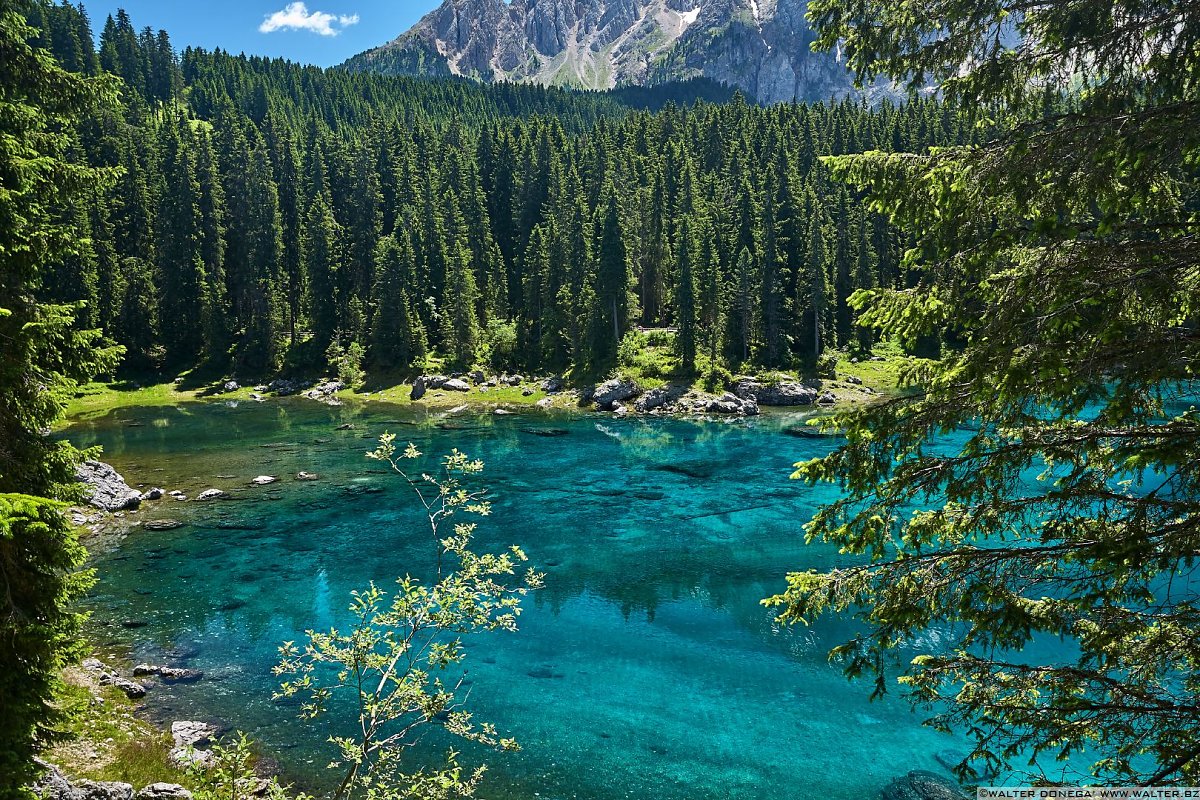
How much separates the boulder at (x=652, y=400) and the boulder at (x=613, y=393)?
5.99 ft

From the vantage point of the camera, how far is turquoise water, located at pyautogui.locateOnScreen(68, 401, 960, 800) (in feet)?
58.9

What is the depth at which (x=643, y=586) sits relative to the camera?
95.1 ft

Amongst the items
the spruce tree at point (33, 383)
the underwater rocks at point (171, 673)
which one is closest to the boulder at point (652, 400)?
the underwater rocks at point (171, 673)

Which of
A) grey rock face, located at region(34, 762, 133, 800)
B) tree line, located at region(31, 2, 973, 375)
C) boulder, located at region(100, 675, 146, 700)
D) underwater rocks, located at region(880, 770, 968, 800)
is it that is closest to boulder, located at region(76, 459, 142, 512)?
boulder, located at region(100, 675, 146, 700)

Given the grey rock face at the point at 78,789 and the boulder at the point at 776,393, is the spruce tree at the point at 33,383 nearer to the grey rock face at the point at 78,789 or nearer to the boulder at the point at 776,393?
the grey rock face at the point at 78,789

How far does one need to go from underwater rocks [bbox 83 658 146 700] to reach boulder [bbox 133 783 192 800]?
611 centimetres

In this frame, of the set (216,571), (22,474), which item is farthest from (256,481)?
(22,474)

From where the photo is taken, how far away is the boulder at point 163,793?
1449 centimetres

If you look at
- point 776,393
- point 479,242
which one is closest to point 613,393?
point 776,393

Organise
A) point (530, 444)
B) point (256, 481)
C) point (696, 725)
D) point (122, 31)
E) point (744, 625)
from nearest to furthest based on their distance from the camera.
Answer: point (696, 725)
point (744, 625)
point (256, 481)
point (530, 444)
point (122, 31)

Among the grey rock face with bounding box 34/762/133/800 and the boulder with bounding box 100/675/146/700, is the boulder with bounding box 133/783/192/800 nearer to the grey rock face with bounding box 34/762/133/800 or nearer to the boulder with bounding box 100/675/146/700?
the grey rock face with bounding box 34/762/133/800

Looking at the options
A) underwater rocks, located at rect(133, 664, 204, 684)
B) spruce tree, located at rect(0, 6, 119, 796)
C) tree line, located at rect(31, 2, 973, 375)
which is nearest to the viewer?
spruce tree, located at rect(0, 6, 119, 796)

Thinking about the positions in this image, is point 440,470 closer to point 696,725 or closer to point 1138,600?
point 696,725

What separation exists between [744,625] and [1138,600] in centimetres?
1885
